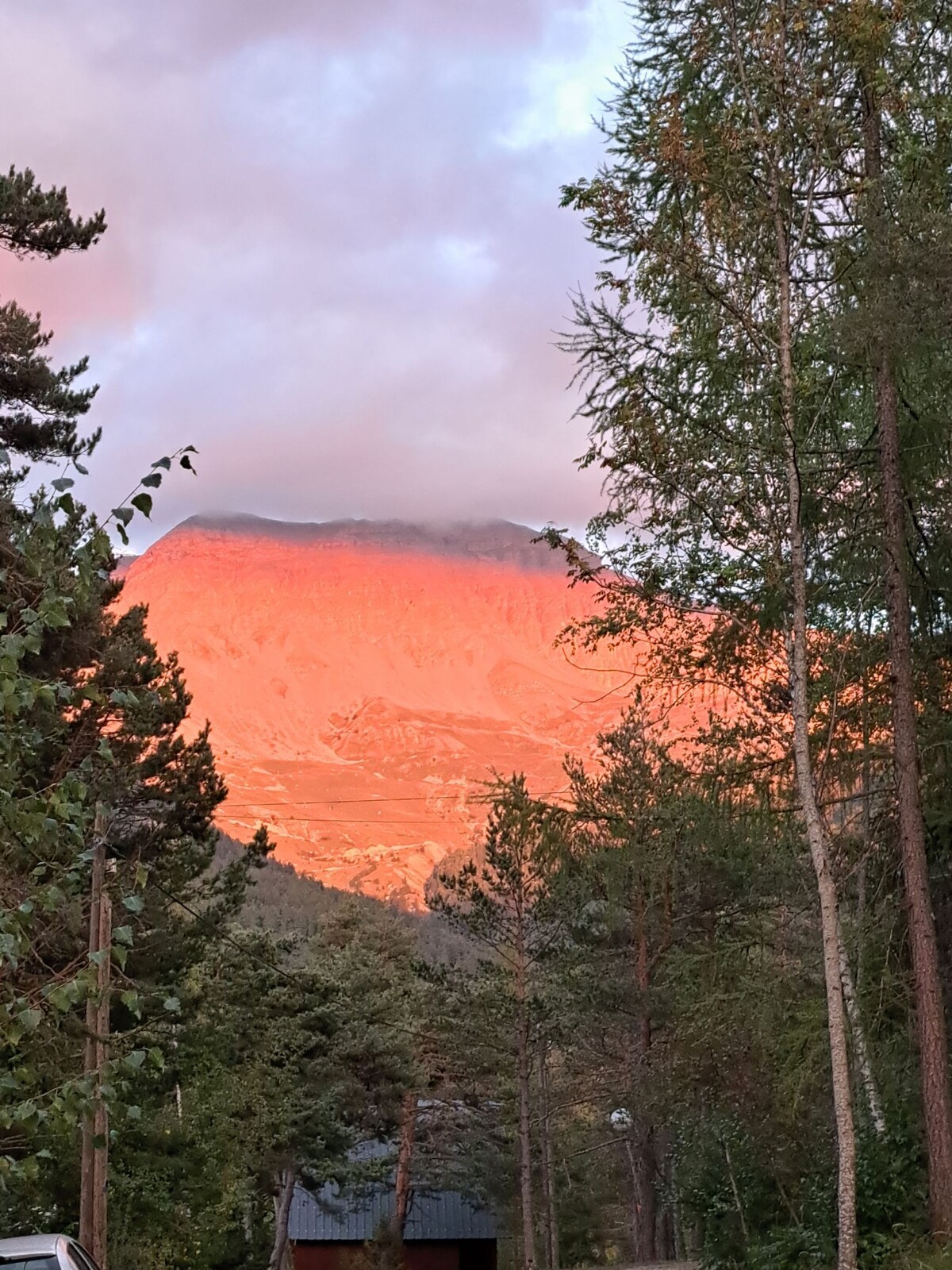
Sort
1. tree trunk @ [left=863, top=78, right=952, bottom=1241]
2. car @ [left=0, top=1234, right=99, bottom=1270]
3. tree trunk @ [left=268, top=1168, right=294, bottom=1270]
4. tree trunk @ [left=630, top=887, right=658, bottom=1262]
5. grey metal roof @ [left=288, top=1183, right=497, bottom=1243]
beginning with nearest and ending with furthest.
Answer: car @ [left=0, top=1234, right=99, bottom=1270]
tree trunk @ [left=863, top=78, right=952, bottom=1241]
tree trunk @ [left=630, top=887, right=658, bottom=1262]
tree trunk @ [left=268, top=1168, right=294, bottom=1270]
grey metal roof @ [left=288, top=1183, right=497, bottom=1243]

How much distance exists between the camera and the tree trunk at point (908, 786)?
11.7 metres

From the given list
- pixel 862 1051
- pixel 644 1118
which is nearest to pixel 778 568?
pixel 862 1051

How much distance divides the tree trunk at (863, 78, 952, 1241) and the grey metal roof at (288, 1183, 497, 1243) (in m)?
38.6

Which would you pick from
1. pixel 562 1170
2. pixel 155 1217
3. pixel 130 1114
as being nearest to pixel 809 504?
pixel 130 1114

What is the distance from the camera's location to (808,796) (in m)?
11.8

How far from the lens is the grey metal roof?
47.7 m

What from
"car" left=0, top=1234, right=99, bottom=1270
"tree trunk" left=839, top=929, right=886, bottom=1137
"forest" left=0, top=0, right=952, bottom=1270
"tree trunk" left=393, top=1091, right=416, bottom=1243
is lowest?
"tree trunk" left=393, top=1091, right=416, bottom=1243

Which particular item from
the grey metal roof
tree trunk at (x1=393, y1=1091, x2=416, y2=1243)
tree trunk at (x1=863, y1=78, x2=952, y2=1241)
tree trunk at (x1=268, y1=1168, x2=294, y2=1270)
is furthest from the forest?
the grey metal roof

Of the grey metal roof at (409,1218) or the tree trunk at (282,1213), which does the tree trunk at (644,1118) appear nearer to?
the tree trunk at (282,1213)

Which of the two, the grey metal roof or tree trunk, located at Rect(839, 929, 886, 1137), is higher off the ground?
tree trunk, located at Rect(839, 929, 886, 1137)

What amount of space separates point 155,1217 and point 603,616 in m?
16.9

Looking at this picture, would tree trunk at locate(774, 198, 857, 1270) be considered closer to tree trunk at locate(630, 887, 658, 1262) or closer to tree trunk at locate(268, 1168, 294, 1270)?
tree trunk at locate(630, 887, 658, 1262)

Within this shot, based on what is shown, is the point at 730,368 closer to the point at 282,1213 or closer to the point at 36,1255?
the point at 36,1255

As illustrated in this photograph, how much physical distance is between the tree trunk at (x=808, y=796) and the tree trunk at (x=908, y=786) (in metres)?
0.76
